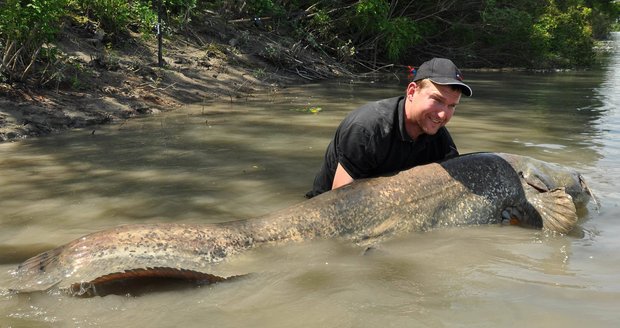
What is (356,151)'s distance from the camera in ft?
13.4

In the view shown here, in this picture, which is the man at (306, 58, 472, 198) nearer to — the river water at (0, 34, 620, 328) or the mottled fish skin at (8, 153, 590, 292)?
the mottled fish skin at (8, 153, 590, 292)

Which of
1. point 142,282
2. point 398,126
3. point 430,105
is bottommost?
point 142,282

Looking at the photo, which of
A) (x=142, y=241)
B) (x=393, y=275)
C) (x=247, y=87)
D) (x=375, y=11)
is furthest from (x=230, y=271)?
(x=375, y=11)

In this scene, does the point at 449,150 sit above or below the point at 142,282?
above

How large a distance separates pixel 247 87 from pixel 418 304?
9724 mm

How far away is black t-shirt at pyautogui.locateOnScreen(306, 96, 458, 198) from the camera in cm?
406

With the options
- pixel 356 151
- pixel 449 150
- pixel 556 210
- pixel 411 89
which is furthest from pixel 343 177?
pixel 556 210

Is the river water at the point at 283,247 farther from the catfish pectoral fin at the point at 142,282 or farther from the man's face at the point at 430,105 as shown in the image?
the man's face at the point at 430,105

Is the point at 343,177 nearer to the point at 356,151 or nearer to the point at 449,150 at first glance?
the point at 356,151

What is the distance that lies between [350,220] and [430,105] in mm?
900

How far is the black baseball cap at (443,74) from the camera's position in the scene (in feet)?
12.5

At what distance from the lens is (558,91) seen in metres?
14.2

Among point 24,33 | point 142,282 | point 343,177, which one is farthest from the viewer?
point 24,33

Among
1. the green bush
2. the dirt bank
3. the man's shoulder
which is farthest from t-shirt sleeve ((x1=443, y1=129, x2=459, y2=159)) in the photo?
the green bush
